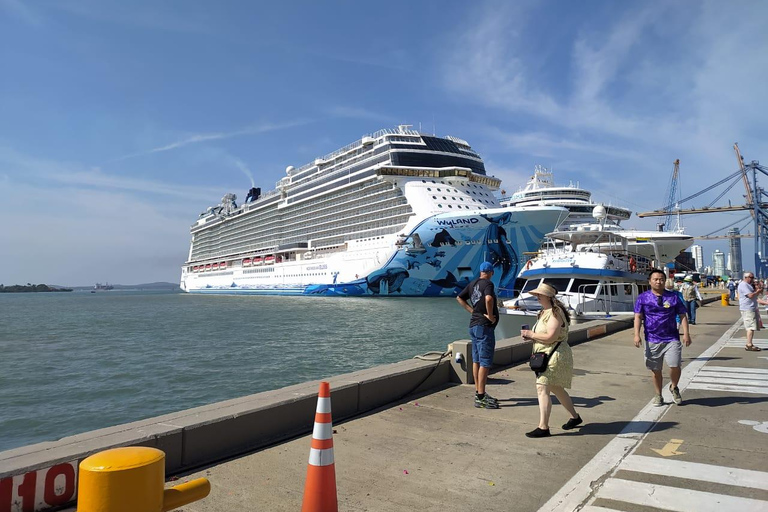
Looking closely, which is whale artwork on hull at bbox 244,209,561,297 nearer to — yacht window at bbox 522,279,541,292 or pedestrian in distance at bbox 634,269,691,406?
yacht window at bbox 522,279,541,292

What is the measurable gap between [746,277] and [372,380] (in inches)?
358

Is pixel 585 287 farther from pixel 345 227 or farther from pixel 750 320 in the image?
pixel 345 227

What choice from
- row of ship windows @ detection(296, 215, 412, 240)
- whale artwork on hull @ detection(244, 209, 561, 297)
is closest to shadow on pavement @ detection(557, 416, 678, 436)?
whale artwork on hull @ detection(244, 209, 561, 297)

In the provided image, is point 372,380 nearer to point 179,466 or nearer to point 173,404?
point 179,466

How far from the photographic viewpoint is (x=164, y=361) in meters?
15.7

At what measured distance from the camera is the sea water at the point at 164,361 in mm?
10109

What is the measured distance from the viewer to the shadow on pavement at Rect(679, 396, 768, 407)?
6.20 m

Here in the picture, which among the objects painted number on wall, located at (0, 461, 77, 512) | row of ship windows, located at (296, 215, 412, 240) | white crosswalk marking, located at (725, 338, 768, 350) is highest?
row of ship windows, located at (296, 215, 412, 240)

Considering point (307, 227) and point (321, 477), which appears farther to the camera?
point (307, 227)

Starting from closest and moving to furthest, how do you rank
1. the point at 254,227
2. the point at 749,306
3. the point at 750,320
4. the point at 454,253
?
1. the point at 750,320
2. the point at 749,306
3. the point at 454,253
4. the point at 254,227

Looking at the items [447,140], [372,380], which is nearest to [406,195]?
[447,140]

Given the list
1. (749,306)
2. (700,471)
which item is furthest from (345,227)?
(700,471)

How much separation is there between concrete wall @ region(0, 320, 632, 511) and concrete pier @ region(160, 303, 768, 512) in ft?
0.61

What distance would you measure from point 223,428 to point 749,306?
1102 centimetres
